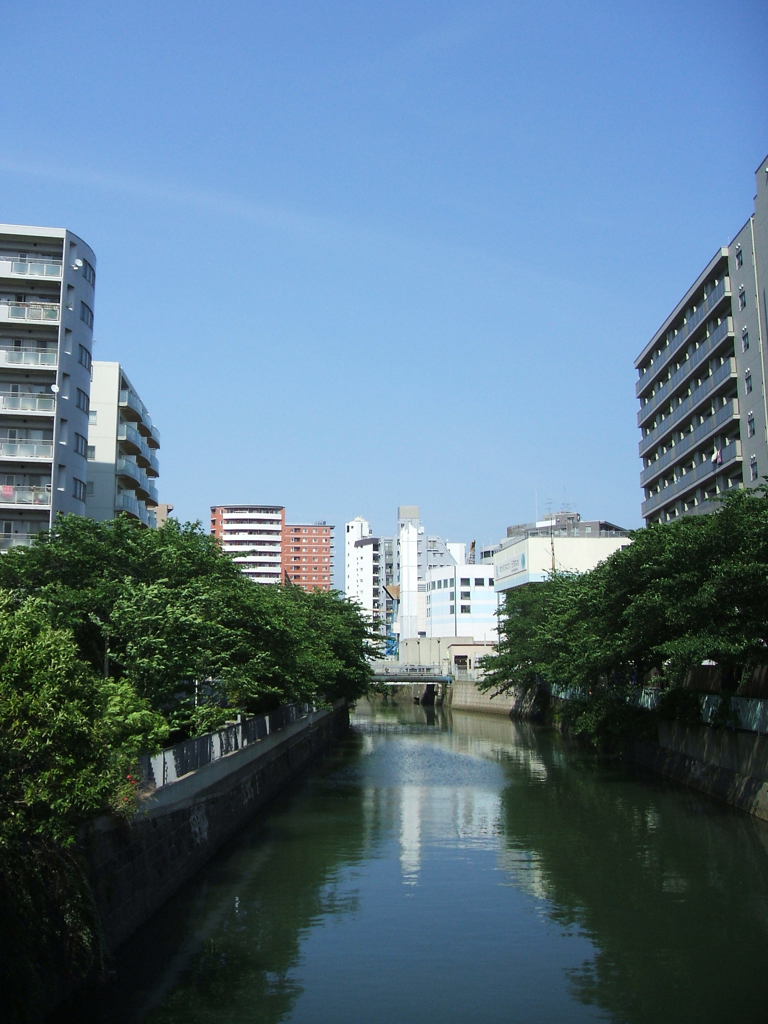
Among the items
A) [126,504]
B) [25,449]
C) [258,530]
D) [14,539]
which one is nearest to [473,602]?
[258,530]

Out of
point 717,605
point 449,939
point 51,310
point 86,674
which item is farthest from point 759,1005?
point 51,310

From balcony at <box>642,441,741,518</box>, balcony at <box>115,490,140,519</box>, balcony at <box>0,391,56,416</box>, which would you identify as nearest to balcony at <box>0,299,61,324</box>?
balcony at <box>0,391,56,416</box>

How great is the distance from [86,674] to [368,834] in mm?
17295

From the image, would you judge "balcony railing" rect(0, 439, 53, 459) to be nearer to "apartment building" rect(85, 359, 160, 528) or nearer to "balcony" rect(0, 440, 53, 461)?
"balcony" rect(0, 440, 53, 461)

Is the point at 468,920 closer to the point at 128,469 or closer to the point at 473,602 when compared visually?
the point at 128,469

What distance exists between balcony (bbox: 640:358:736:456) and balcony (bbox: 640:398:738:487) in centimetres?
132

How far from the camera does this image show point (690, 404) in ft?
213

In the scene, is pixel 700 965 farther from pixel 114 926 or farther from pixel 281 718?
pixel 281 718

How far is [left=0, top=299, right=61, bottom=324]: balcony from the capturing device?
4812 centimetres

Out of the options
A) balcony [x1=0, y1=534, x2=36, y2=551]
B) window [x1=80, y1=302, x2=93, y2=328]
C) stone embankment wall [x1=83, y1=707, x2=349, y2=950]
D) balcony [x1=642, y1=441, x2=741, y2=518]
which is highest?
window [x1=80, y1=302, x2=93, y2=328]

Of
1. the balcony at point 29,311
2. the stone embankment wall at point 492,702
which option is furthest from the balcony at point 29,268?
the stone embankment wall at point 492,702

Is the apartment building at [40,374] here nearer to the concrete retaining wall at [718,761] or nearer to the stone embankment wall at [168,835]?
the stone embankment wall at [168,835]

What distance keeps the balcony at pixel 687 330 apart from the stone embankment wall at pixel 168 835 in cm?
4010

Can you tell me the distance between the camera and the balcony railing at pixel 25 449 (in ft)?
155
